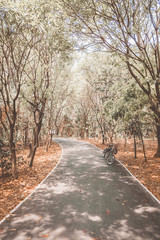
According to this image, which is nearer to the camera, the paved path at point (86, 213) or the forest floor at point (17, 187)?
the paved path at point (86, 213)

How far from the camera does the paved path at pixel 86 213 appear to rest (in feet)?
14.0

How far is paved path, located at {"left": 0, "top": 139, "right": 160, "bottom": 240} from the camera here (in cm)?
428

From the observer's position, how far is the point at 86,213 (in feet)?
17.3

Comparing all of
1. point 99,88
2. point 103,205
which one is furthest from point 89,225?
point 99,88

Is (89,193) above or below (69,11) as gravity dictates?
below

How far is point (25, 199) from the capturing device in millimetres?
6367

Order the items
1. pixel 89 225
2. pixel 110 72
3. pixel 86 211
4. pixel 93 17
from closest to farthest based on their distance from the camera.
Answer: pixel 89 225
pixel 86 211
pixel 93 17
pixel 110 72

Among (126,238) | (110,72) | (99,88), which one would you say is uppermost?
(110,72)

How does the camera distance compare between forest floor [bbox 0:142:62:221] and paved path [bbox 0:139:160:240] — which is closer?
paved path [bbox 0:139:160:240]

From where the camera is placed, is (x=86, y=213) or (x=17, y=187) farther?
(x=17, y=187)

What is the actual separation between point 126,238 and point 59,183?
455cm

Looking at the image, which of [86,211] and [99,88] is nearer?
[86,211]

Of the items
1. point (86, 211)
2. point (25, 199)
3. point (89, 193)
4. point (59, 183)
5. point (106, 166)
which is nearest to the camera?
point (86, 211)

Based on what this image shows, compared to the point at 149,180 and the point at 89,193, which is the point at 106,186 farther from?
the point at 149,180
